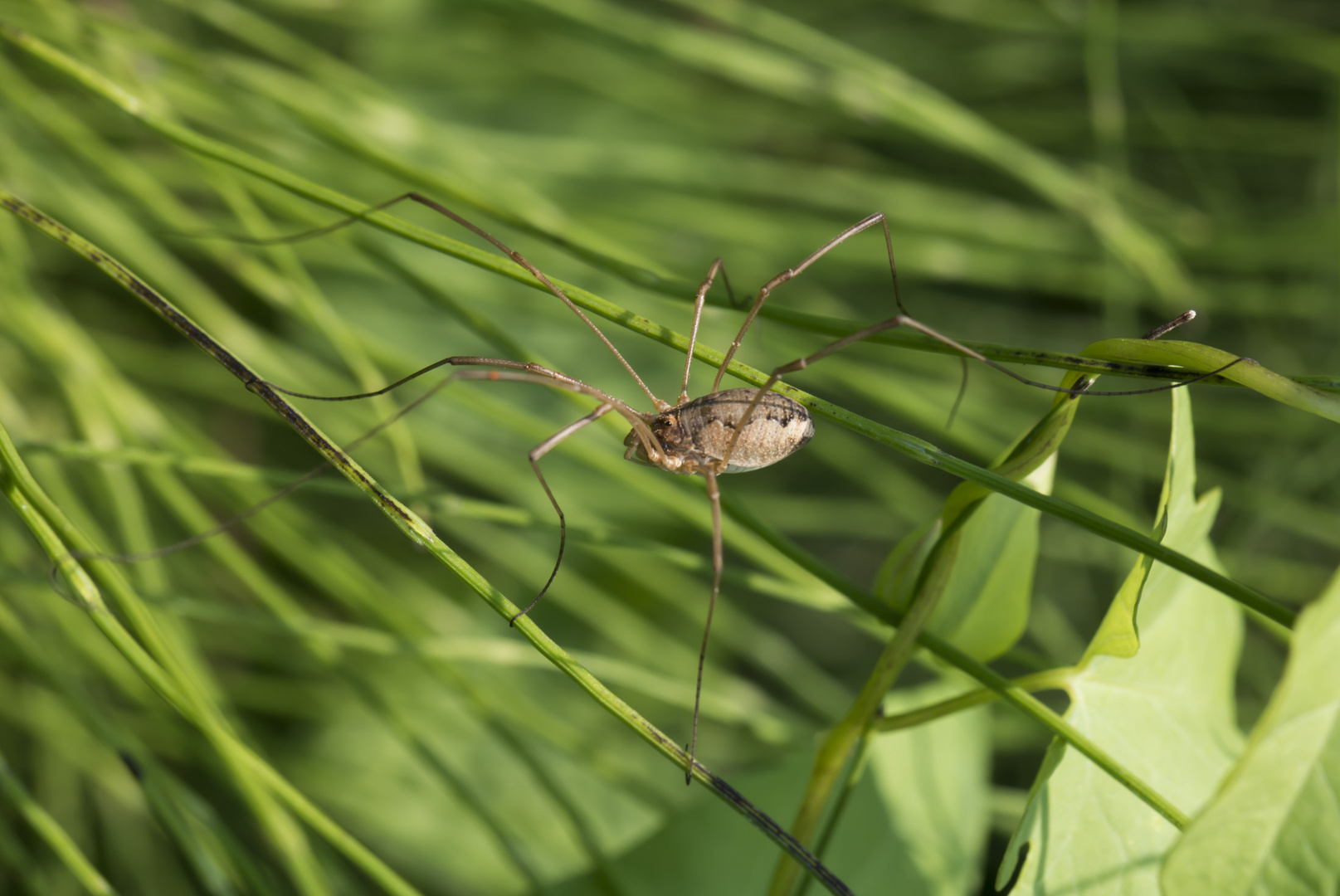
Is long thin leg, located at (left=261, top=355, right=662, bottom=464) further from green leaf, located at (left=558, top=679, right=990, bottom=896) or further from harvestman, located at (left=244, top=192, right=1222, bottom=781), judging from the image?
green leaf, located at (left=558, top=679, right=990, bottom=896)

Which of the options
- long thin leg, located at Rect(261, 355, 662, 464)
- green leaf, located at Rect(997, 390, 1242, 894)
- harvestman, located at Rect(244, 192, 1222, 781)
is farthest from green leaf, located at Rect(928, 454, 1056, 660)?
long thin leg, located at Rect(261, 355, 662, 464)

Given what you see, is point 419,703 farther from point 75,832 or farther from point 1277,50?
point 1277,50

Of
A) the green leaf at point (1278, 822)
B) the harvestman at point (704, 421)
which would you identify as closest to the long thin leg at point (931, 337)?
the harvestman at point (704, 421)

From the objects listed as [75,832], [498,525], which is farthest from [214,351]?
[75,832]

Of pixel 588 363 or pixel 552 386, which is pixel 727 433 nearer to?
Answer: pixel 552 386

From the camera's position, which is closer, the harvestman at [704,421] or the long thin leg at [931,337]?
the long thin leg at [931,337]

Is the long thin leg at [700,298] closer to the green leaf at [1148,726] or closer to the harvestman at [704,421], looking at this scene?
the harvestman at [704,421]
